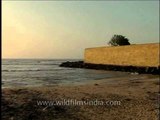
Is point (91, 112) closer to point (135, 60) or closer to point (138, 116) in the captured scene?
point (138, 116)

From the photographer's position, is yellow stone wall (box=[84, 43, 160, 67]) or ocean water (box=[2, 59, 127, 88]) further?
yellow stone wall (box=[84, 43, 160, 67])

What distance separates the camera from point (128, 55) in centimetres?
4228

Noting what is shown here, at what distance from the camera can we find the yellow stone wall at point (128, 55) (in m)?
37.1

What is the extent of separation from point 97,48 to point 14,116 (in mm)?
45070

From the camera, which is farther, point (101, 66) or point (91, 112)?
point (101, 66)

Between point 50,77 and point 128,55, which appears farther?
point 128,55

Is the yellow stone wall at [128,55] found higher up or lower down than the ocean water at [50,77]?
higher up

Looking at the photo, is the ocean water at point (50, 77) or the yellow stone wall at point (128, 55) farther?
the yellow stone wall at point (128, 55)

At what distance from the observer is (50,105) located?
8.95 metres

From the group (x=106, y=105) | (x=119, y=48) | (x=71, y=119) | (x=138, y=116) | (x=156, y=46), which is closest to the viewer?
(x=71, y=119)

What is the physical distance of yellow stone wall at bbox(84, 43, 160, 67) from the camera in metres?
37.1

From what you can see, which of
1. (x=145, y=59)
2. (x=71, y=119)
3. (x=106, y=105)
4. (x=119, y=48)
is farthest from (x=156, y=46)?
(x=71, y=119)

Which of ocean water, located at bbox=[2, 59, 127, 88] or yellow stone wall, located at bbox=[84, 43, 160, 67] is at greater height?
yellow stone wall, located at bbox=[84, 43, 160, 67]

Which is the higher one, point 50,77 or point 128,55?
point 128,55
